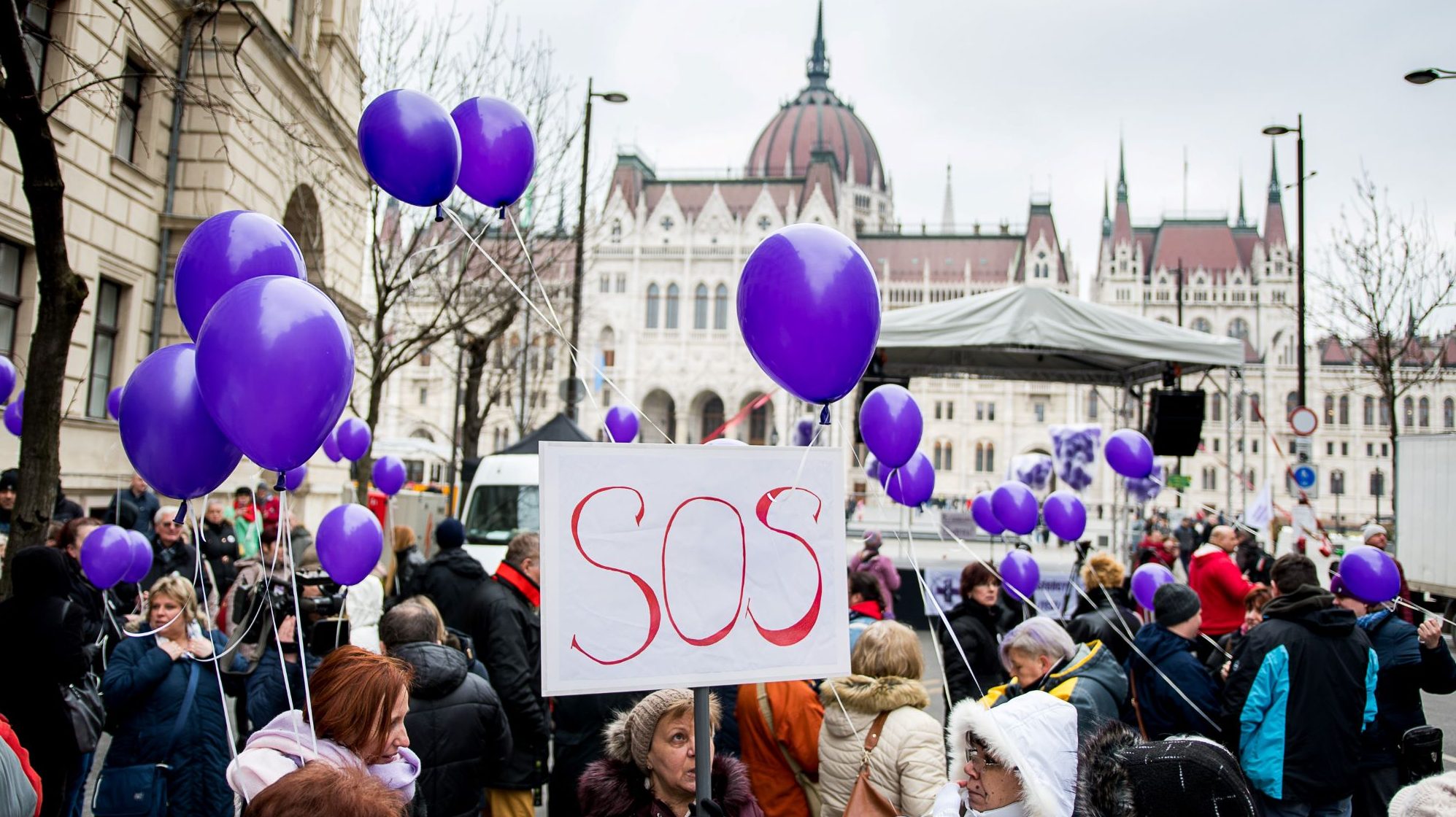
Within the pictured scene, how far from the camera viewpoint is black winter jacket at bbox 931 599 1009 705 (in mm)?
4980

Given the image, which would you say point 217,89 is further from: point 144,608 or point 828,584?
point 828,584

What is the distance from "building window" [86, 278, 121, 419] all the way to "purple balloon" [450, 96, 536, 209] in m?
9.63

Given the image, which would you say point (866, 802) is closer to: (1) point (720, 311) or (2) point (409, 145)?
(2) point (409, 145)

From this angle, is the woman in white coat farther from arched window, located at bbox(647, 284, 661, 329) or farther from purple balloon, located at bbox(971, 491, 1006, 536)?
arched window, located at bbox(647, 284, 661, 329)

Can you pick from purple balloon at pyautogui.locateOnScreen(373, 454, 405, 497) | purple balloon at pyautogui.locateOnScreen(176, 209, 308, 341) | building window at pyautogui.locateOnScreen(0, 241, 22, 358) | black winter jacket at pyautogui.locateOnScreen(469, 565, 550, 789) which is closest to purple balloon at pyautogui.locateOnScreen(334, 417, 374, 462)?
purple balloon at pyautogui.locateOnScreen(373, 454, 405, 497)

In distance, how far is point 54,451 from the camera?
510 centimetres

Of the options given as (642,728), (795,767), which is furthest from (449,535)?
(642,728)

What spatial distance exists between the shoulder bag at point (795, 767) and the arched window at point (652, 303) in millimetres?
68165

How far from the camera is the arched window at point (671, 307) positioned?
7144 cm

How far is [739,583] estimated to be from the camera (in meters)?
2.69

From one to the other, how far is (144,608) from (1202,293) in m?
90.9

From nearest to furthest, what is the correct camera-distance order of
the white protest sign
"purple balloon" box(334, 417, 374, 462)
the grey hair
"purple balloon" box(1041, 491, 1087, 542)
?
the white protest sign
the grey hair
"purple balloon" box(1041, 491, 1087, 542)
"purple balloon" box(334, 417, 374, 462)

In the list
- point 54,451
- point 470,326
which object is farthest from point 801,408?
point 54,451

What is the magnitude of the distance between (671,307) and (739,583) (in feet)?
228
